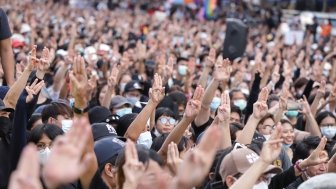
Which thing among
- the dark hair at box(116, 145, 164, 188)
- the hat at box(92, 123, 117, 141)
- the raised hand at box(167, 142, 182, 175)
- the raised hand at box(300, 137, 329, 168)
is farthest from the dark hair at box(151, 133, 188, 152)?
the raised hand at box(167, 142, 182, 175)

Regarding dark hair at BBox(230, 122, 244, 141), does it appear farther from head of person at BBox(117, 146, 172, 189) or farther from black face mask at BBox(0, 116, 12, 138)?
head of person at BBox(117, 146, 172, 189)

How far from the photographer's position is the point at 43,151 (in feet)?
16.4

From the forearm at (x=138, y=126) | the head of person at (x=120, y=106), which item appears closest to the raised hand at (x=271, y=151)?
the forearm at (x=138, y=126)

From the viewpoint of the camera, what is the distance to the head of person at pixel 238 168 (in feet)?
13.5

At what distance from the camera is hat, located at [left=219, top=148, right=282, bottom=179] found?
4.12 meters

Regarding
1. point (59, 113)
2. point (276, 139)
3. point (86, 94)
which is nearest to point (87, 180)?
point (86, 94)

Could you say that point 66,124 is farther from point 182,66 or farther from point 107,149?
point 182,66

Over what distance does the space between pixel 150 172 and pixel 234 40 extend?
362 inches

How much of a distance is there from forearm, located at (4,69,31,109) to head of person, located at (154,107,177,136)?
176 centimetres

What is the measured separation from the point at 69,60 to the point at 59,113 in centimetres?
306

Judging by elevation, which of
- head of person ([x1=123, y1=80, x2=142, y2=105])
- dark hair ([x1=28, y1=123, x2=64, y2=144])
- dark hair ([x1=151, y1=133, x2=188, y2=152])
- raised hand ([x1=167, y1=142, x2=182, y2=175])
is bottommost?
head of person ([x1=123, y1=80, x2=142, y2=105])

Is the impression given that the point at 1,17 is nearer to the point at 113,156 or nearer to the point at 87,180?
the point at 113,156

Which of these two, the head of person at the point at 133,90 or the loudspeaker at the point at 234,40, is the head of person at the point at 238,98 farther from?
the loudspeaker at the point at 234,40

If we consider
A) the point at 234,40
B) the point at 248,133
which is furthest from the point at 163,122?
the point at 234,40
